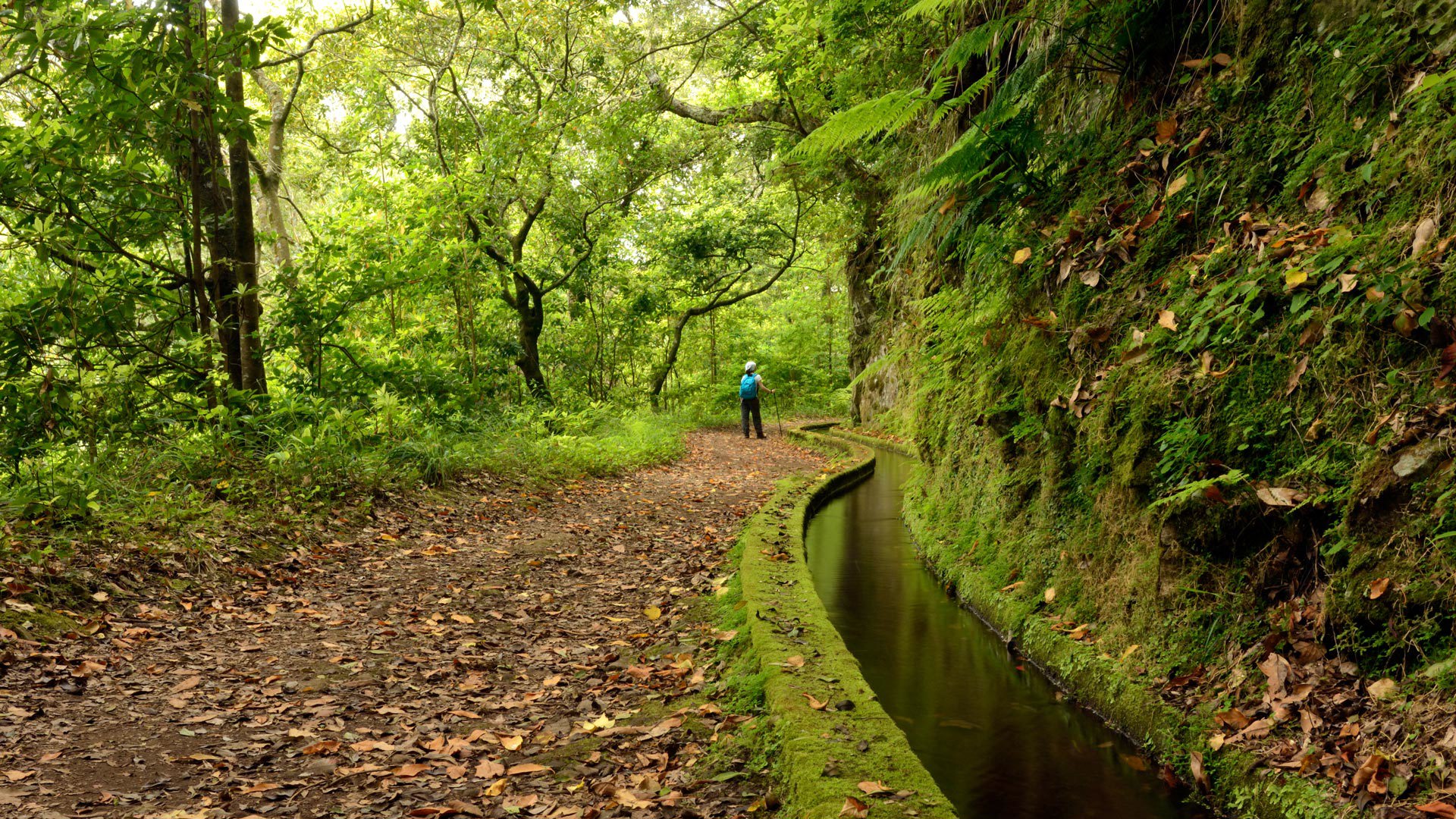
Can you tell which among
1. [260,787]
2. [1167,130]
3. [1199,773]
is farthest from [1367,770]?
[260,787]

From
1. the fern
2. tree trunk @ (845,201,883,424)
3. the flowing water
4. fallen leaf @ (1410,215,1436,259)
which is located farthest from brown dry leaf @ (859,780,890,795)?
tree trunk @ (845,201,883,424)

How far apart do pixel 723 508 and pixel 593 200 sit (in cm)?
775

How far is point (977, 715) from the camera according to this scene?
386 cm

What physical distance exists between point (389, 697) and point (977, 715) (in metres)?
2.76

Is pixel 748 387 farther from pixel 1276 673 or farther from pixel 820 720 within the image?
pixel 1276 673

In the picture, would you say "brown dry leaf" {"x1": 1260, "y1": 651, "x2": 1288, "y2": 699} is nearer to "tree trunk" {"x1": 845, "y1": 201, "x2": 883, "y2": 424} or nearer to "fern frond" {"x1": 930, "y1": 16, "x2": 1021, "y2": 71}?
"fern frond" {"x1": 930, "y1": 16, "x2": 1021, "y2": 71}

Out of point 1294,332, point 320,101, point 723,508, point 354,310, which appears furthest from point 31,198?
point 320,101

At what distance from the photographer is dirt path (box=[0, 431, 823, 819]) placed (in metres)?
2.73

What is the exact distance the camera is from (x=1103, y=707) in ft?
12.1

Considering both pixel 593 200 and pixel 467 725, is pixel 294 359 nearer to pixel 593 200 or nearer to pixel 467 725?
pixel 467 725

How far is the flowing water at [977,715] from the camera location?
3080 millimetres

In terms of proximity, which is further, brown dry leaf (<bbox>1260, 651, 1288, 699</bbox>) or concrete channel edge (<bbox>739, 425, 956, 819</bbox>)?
brown dry leaf (<bbox>1260, 651, 1288, 699</bbox>)

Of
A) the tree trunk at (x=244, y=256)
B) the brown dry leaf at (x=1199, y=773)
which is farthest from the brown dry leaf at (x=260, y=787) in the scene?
the tree trunk at (x=244, y=256)

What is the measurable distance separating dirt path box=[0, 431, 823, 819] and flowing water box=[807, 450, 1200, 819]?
3.20 ft
